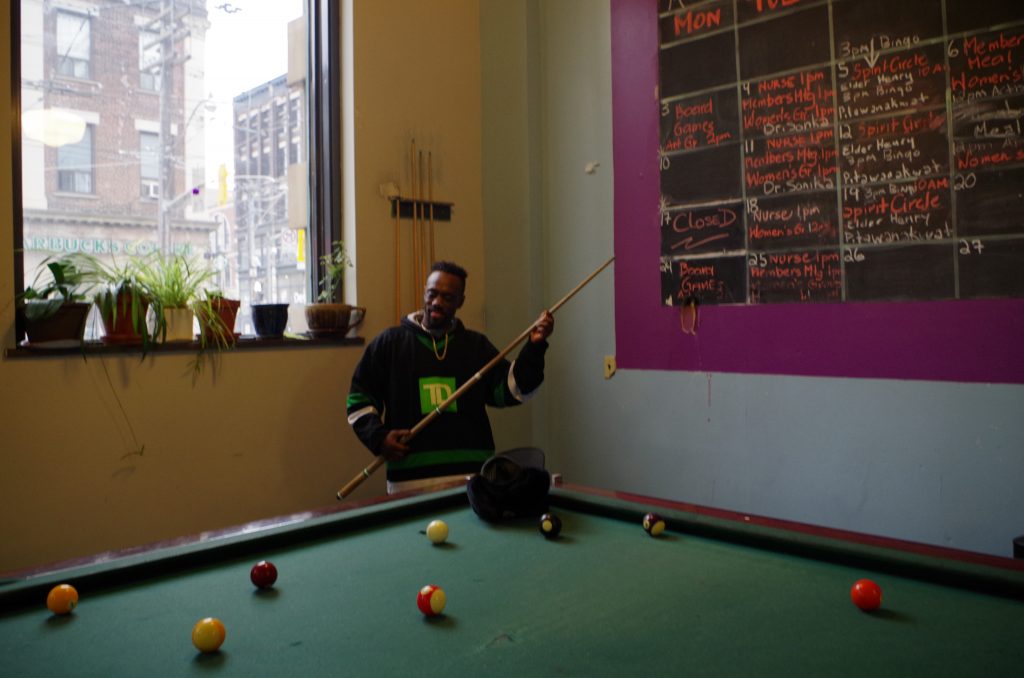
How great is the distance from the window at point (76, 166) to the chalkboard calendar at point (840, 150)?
2.34m

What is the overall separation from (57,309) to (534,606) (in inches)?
81.9

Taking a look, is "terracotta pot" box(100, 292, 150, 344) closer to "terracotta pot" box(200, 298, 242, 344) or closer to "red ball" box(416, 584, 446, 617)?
"terracotta pot" box(200, 298, 242, 344)

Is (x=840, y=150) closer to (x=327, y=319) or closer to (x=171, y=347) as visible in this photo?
(x=327, y=319)

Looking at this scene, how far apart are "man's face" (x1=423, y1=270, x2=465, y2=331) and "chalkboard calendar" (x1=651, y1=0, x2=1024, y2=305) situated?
105 centimetres

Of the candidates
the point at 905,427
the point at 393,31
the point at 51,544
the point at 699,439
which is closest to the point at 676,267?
the point at 699,439

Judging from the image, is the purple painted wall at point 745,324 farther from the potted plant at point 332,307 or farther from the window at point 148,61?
the window at point 148,61

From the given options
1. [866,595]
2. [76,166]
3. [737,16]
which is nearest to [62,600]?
[866,595]

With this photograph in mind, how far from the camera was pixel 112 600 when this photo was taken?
1.37 metres

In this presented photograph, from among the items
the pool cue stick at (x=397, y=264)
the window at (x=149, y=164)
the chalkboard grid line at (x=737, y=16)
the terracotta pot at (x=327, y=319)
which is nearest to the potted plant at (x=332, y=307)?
the terracotta pot at (x=327, y=319)

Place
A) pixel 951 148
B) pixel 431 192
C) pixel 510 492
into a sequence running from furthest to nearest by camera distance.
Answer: pixel 431 192
pixel 951 148
pixel 510 492

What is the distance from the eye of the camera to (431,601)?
126cm

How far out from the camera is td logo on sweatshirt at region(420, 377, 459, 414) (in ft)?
→ 9.79

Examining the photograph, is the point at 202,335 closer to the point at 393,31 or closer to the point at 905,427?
the point at 393,31

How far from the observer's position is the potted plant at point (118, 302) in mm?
2768
